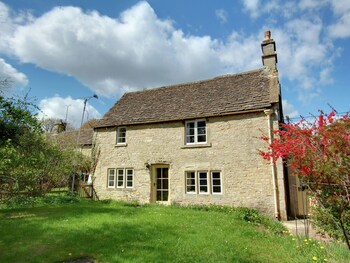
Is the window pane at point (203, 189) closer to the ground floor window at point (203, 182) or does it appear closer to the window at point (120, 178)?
the ground floor window at point (203, 182)

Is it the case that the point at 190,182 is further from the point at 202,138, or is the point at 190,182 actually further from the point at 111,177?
the point at 111,177

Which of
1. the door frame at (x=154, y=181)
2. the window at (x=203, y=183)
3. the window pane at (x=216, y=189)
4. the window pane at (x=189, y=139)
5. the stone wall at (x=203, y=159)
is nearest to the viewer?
the stone wall at (x=203, y=159)

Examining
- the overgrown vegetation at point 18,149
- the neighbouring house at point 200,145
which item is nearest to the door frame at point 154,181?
the neighbouring house at point 200,145

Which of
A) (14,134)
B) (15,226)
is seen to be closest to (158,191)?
(15,226)

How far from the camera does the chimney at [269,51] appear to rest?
52.1 feet

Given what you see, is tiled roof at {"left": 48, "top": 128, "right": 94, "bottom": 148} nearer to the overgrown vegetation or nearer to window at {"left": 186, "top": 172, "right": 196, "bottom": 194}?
window at {"left": 186, "top": 172, "right": 196, "bottom": 194}

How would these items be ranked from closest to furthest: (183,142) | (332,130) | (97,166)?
(332,130)
(183,142)
(97,166)

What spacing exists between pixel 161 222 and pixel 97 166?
980 centimetres

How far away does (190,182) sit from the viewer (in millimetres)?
14875

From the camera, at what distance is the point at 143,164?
16.3 meters

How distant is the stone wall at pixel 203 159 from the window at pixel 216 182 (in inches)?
11.7

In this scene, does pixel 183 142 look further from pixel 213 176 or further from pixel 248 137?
pixel 248 137

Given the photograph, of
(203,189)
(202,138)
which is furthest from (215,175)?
(202,138)

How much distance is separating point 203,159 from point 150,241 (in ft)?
25.7
